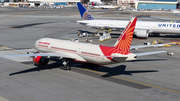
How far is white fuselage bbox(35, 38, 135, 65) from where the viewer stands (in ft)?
119

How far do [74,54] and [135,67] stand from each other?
11308 millimetres

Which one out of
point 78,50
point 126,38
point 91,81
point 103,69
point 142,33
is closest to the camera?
point 91,81

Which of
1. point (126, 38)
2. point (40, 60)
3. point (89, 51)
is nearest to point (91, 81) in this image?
point (89, 51)

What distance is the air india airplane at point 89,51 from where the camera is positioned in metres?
34.9

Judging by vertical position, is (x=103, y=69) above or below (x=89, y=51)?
below

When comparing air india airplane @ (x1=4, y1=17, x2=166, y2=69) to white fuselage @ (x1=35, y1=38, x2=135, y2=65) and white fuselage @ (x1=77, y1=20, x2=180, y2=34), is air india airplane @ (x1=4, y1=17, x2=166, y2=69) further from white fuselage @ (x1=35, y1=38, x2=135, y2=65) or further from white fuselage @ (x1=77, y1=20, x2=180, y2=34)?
white fuselage @ (x1=77, y1=20, x2=180, y2=34)

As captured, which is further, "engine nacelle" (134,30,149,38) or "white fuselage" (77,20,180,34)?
"engine nacelle" (134,30,149,38)

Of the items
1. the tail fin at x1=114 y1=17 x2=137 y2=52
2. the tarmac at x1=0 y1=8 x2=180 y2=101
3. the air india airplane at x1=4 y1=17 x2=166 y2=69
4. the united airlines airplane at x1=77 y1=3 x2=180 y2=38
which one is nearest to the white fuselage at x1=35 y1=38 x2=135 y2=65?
the air india airplane at x1=4 y1=17 x2=166 y2=69

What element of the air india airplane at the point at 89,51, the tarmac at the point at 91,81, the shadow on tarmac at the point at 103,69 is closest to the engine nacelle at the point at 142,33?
the tarmac at the point at 91,81

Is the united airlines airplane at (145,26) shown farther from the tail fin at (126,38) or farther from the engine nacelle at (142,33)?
the tail fin at (126,38)

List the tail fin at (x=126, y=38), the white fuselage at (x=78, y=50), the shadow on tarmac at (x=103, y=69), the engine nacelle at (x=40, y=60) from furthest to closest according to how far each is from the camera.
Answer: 1. the engine nacelle at (x=40, y=60)
2. the shadow on tarmac at (x=103, y=69)
3. the white fuselage at (x=78, y=50)
4. the tail fin at (x=126, y=38)

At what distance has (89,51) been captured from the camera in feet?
126

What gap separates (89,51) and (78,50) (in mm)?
2311

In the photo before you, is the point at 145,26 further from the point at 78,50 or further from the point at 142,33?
the point at 78,50
